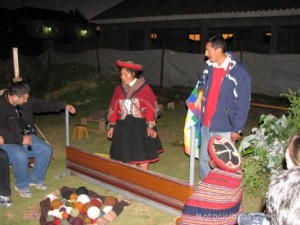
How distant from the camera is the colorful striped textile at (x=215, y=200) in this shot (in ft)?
9.39

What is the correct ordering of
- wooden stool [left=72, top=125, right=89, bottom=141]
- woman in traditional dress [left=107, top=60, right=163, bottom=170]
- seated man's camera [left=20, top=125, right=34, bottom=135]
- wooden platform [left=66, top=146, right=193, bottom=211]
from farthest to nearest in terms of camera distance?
wooden stool [left=72, top=125, right=89, bottom=141], seated man's camera [left=20, top=125, right=34, bottom=135], woman in traditional dress [left=107, top=60, right=163, bottom=170], wooden platform [left=66, top=146, right=193, bottom=211]

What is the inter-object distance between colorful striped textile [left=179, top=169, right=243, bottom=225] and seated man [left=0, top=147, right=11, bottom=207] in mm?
2867

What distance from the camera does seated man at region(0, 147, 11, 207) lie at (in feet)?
15.4

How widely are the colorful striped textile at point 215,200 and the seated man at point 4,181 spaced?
2.87 m

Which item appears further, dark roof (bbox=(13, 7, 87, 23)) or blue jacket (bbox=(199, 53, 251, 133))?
dark roof (bbox=(13, 7, 87, 23))

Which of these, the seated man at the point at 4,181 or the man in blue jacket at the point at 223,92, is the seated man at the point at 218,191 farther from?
the seated man at the point at 4,181

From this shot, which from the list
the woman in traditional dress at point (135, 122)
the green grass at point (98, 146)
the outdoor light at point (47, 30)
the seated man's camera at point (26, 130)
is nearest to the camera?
the green grass at point (98, 146)

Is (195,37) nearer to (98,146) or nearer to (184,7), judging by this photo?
(184,7)

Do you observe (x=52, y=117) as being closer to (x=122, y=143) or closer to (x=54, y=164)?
(x=54, y=164)

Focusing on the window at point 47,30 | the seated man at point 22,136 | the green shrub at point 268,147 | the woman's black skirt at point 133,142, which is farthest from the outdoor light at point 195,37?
the window at point 47,30

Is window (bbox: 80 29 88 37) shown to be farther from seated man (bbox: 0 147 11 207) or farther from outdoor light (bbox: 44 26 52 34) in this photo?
seated man (bbox: 0 147 11 207)

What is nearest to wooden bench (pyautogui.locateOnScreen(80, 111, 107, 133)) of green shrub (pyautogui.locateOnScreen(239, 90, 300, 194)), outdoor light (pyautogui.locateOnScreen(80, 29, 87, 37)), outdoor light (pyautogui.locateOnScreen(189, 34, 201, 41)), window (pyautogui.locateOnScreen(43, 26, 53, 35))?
green shrub (pyautogui.locateOnScreen(239, 90, 300, 194))

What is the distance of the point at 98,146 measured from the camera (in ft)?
25.0

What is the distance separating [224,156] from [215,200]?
383 mm
